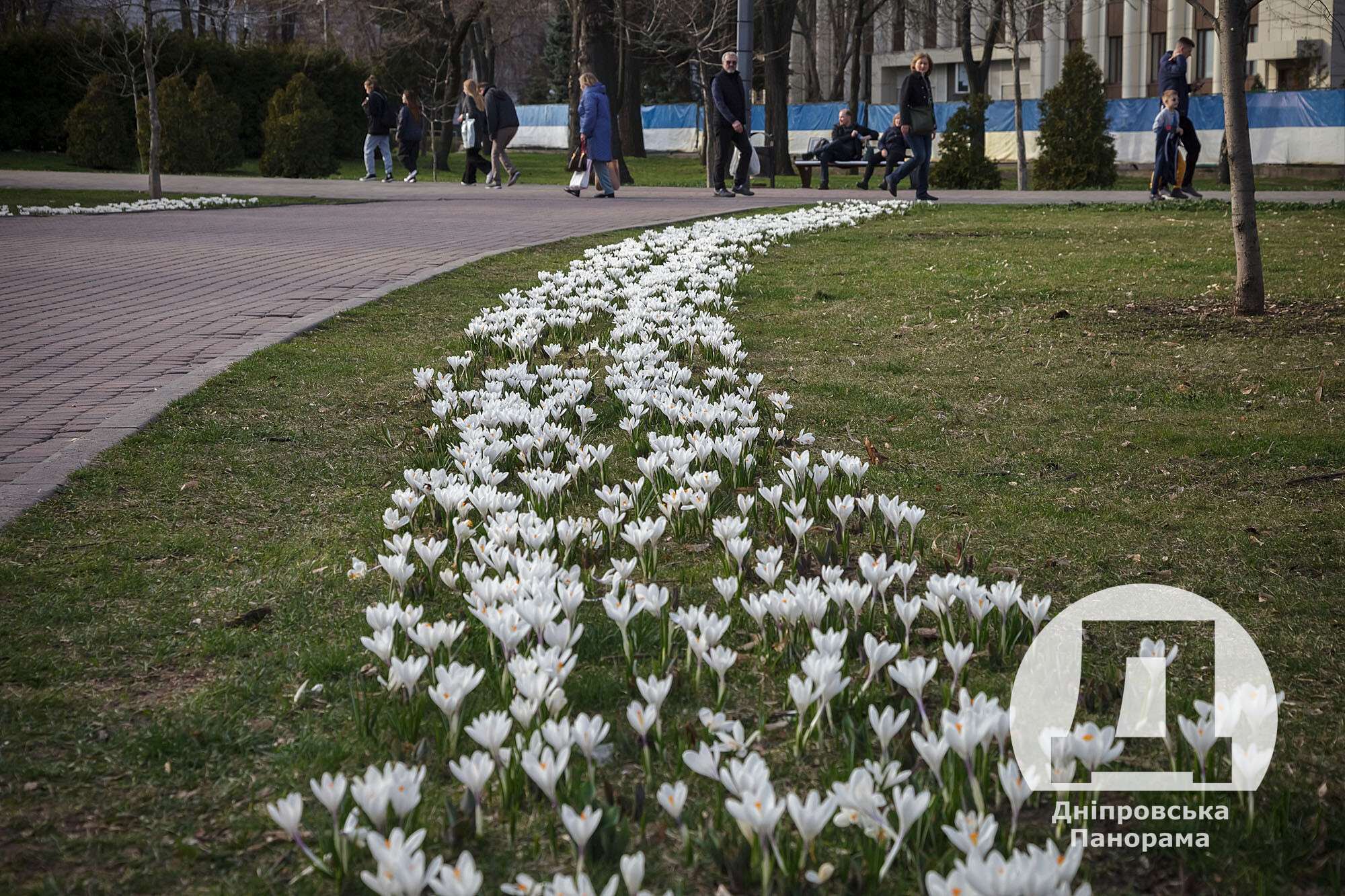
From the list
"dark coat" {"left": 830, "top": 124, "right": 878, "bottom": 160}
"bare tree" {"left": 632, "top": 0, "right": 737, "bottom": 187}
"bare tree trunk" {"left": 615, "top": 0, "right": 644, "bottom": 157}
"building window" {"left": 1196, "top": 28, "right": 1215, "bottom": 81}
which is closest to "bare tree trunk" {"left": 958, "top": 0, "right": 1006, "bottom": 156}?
"bare tree" {"left": 632, "top": 0, "right": 737, "bottom": 187}

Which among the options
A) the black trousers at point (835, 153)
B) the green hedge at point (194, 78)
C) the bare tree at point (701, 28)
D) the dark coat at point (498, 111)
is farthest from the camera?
the green hedge at point (194, 78)

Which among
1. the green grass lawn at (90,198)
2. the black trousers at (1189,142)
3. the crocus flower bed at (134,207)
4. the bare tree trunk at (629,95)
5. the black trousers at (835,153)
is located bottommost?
the crocus flower bed at (134,207)

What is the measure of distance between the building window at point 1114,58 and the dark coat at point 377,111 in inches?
1591

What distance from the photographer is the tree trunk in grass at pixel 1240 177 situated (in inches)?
341

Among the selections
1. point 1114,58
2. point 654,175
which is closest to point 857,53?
point 654,175

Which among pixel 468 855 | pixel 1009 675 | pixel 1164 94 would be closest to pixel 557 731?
pixel 468 855

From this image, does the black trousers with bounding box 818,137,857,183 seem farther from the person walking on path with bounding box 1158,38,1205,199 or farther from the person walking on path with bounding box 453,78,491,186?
the person walking on path with bounding box 1158,38,1205,199

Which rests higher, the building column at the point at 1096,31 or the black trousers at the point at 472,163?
the building column at the point at 1096,31

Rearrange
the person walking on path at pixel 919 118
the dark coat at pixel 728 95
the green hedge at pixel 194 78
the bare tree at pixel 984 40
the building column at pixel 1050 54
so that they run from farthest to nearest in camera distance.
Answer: the building column at pixel 1050 54
the bare tree at pixel 984 40
the green hedge at pixel 194 78
the dark coat at pixel 728 95
the person walking on path at pixel 919 118

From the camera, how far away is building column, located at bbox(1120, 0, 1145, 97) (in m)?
58.1

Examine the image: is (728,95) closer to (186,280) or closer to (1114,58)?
(186,280)

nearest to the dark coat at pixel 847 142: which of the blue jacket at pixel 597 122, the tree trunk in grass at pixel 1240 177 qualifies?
the blue jacket at pixel 597 122

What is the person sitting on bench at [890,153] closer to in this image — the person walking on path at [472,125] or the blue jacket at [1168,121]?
the blue jacket at [1168,121]

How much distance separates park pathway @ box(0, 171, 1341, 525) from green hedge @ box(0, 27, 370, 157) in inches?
605
